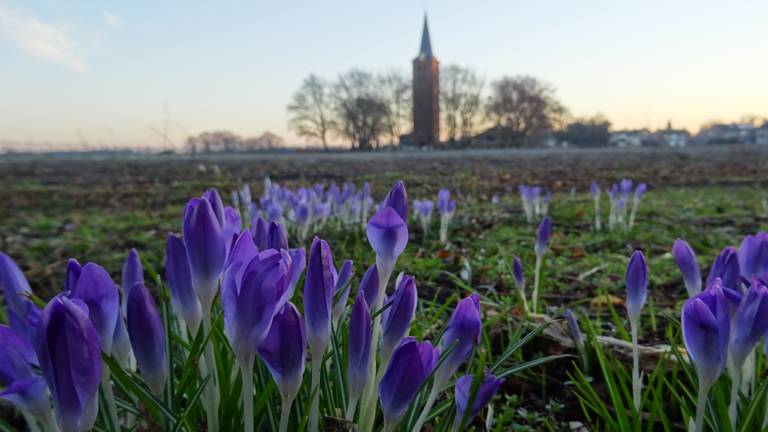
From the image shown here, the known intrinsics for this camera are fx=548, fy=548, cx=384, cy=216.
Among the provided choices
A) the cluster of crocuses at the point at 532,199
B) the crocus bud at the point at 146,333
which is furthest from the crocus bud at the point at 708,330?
the cluster of crocuses at the point at 532,199

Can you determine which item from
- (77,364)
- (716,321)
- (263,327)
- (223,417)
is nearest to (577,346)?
(716,321)

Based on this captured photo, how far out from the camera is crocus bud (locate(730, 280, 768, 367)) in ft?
2.59

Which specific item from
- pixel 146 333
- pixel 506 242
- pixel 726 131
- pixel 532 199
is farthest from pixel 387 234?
pixel 726 131

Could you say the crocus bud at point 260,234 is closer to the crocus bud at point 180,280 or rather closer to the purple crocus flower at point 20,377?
the crocus bud at point 180,280

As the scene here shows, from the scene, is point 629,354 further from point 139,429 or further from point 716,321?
point 139,429

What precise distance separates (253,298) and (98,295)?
0.22 m

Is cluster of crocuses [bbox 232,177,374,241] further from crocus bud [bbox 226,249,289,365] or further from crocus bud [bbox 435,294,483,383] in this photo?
crocus bud [bbox 226,249,289,365]

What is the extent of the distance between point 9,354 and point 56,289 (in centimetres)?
228

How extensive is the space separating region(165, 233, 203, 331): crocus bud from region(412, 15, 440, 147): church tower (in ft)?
208

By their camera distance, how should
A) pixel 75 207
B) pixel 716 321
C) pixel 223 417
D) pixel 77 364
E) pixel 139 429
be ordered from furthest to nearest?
1. pixel 75 207
2. pixel 139 429
3. pixel 223 417
4. pixel 716 321
5. pixel 77 364

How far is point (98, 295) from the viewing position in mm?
697

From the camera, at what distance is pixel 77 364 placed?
57cm

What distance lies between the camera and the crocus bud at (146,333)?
703mm

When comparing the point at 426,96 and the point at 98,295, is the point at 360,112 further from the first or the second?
the point at 98,295
